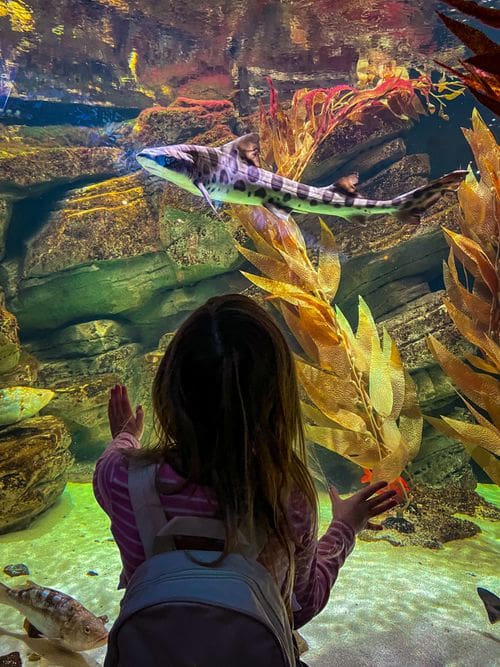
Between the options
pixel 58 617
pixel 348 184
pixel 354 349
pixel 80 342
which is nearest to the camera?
pixel 58 617

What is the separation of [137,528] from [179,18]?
32.1ft

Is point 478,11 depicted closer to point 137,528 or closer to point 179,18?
point 137,528

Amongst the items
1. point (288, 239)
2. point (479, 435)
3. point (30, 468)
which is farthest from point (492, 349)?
point (30, 468)

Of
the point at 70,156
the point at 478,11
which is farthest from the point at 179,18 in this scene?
the point at 478,11

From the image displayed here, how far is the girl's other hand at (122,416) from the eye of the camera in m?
1.85

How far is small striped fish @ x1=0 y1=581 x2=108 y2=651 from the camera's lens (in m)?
2.53

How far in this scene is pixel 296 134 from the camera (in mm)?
6008

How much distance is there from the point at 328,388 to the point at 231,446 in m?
1.89

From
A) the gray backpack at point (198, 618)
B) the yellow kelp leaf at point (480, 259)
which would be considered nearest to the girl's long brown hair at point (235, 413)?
the gray backpack at point (198, 618)

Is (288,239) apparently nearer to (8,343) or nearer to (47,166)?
(8,343)

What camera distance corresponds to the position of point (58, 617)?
2.56m

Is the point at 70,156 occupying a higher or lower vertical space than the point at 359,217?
higher

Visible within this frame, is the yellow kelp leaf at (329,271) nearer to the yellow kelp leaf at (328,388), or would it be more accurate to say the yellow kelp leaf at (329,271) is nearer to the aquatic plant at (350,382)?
the aquatic plant at (350,382)

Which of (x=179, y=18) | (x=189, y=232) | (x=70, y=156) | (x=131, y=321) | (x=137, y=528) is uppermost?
(x=179, y=18)
